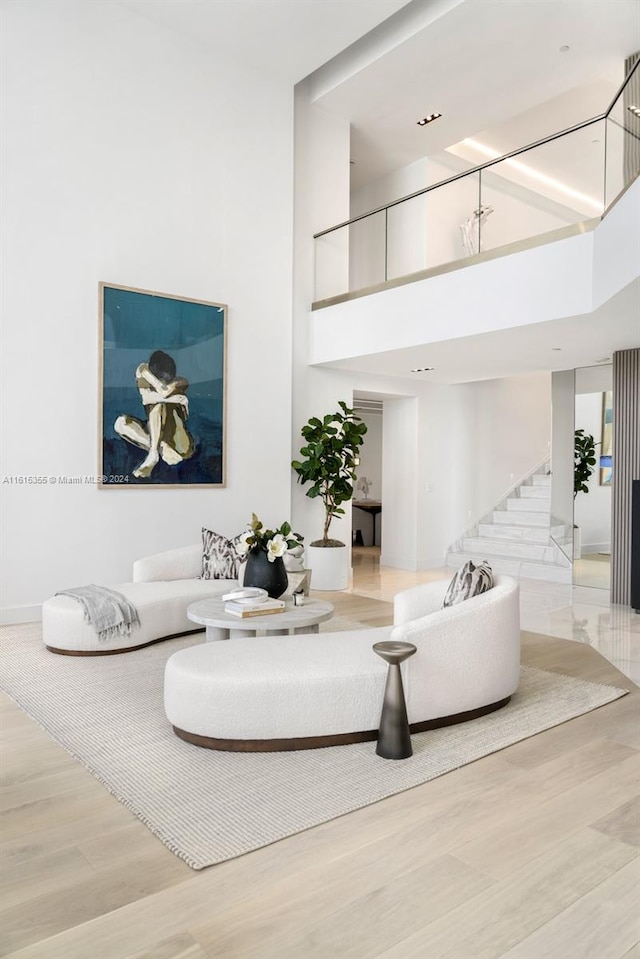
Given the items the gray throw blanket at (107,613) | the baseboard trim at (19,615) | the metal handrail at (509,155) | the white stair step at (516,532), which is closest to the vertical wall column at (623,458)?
the white stair step at (516,532)

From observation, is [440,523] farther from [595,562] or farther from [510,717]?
[510,717]

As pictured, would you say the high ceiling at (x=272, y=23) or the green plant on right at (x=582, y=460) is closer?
the high ceiling at (x=272, y=23)

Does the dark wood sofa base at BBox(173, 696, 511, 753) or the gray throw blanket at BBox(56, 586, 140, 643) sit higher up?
the gray throw blanket at BBox(56, 586, 140, 643)

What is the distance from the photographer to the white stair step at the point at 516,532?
9.53 m

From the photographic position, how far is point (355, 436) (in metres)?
7.96

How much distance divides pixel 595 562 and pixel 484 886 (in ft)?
21.8

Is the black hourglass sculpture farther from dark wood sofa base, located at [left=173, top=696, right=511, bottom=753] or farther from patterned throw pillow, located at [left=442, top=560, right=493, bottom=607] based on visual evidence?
patterned throw pillow, located at [left=442, top=560, right=493, bottom=607]

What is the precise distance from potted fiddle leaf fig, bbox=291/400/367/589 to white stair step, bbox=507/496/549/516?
132 inches

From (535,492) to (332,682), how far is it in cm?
767

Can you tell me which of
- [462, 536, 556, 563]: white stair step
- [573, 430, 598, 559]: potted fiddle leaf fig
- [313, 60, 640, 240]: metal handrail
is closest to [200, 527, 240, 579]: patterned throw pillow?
[313, 60, 640, 240]: metal handrail

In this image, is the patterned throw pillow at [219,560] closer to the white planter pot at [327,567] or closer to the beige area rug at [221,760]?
the beige area rug at [221,760]

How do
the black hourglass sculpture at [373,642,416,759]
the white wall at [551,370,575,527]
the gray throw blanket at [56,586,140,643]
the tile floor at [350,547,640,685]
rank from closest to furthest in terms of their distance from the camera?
the black hourglass sculpture at [373,642,416,759] → the gray throw blanket at [56,586,140,643] → the tile floor at [350,547,640,685] → the white wall at [551,370,575,527]

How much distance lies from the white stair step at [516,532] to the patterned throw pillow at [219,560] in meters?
4.95

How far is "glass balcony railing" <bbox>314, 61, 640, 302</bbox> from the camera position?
5273 millimetres
